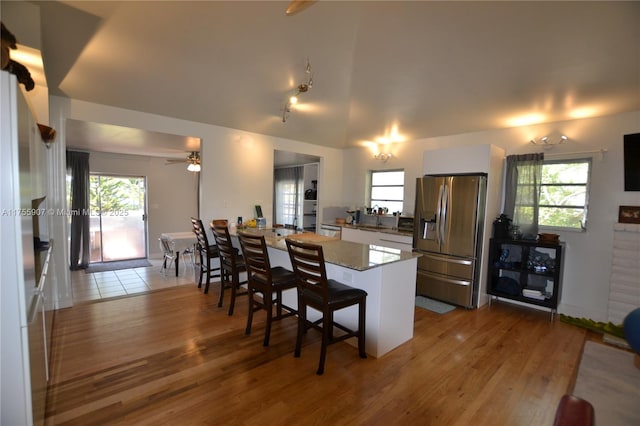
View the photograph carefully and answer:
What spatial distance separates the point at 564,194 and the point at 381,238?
2575 millimetres

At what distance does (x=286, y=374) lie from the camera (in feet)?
7.63

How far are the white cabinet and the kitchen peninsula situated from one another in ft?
5.88

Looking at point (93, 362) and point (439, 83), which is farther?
point (439, 83)

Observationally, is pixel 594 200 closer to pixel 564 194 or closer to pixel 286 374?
pixel 564 194

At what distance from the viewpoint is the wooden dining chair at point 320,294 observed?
2.25 m

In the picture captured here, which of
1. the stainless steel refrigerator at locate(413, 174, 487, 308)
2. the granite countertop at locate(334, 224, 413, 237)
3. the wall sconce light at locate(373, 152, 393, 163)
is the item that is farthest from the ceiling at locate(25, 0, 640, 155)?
the granite countertop at locate(334, 224, 413, 237)

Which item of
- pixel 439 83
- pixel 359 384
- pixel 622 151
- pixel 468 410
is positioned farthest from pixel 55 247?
pixel 622 151

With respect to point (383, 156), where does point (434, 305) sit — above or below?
below

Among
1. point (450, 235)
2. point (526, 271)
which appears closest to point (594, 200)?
point (526, 271)

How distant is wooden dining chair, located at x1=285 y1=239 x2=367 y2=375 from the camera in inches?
88.7

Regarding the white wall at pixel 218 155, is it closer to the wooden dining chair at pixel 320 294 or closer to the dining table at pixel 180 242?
the dining table at pixel 180 242

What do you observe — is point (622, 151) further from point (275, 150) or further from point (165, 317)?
point (165, 317)

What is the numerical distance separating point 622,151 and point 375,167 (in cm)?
351

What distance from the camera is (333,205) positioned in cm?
636
